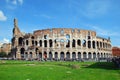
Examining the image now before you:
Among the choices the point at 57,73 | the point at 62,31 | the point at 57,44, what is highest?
the point at 62,31

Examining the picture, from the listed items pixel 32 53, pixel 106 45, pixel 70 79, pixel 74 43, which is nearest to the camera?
Result: pixel 70 79

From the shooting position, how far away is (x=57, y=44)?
86.4 metres

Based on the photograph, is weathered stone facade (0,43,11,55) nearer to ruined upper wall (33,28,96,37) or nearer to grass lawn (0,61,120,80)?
ruined upper wall (33,28,96,37)

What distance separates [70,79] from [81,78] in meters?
1.30

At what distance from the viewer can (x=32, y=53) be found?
270 feet

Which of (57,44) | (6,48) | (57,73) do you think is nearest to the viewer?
(57,73)

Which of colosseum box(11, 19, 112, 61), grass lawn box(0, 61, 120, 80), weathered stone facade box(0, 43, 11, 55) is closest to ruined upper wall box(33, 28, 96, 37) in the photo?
colosseum box(11, 19, 112, 61)

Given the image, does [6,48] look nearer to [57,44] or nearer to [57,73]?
[57,44]

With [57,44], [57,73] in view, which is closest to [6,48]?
[57,44]

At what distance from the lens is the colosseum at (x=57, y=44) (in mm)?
84688

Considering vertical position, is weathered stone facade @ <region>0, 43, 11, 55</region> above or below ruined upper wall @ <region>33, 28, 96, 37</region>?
below

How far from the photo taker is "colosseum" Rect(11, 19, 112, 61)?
84.7m

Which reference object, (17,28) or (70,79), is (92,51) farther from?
(70,79)

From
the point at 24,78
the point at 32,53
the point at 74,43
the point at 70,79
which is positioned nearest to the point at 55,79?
the point at 70,79
